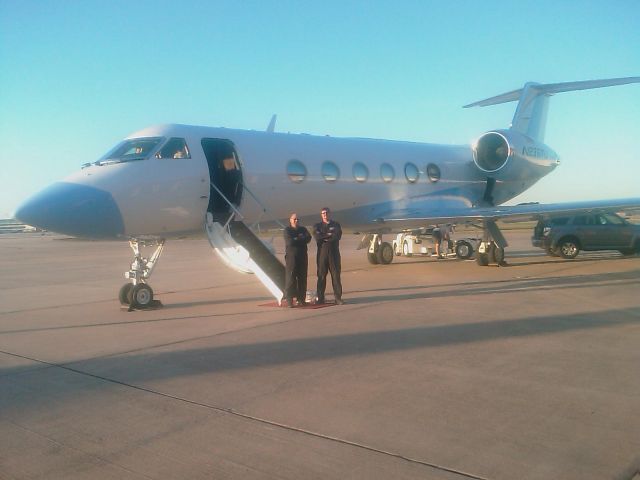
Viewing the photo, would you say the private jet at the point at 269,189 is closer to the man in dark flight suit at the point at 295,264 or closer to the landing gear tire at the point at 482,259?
the landing gear tire at the point at 482,259

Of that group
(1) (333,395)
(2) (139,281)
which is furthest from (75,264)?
(1) (333,395)

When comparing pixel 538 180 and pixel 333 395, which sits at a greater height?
pixel 538 180

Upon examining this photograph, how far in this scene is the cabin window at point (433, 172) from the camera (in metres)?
17.4

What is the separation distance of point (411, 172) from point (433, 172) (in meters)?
1.14

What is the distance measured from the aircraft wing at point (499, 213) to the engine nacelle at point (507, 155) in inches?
113

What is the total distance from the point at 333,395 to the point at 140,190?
661cm

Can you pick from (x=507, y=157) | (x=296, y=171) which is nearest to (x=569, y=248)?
(x=507, y=157)

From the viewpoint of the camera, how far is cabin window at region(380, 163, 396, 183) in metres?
15.7

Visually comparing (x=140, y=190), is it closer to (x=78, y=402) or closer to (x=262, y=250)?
(x=262, y=250)

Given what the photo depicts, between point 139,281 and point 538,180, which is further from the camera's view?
point 538,180

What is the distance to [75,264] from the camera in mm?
21359

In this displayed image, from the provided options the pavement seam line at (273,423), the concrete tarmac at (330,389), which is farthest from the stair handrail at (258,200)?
the pavement seam line at (273,423)

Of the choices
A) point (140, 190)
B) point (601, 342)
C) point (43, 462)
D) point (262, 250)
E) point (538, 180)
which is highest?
point (538, 180)

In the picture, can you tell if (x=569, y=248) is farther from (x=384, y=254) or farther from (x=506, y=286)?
(x=506, y=286)
